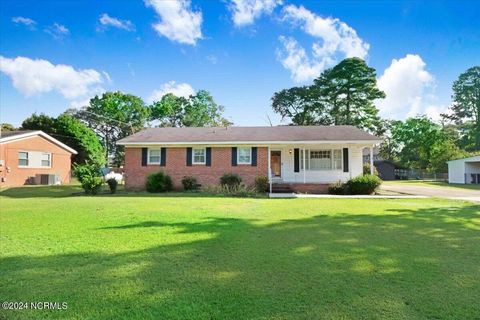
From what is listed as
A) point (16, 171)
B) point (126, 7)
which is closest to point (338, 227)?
point (126, 7)

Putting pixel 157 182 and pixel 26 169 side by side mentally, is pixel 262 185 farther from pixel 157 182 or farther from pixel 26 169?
pixel 26 169

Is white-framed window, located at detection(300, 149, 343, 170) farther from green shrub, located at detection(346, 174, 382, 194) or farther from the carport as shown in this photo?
the carport

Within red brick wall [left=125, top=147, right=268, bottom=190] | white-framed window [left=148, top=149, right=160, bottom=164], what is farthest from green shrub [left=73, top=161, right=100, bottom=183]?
white-framed window [left=148, top=149, right=160, bottom=164]

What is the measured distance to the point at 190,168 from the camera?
18688mm

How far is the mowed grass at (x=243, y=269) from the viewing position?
294cm

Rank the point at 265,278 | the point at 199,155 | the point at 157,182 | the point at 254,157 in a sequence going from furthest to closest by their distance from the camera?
the point at 199,155
the point at 254,157
the point at 157,182
the point at 265,278

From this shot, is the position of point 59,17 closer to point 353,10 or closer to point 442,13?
point 353,10

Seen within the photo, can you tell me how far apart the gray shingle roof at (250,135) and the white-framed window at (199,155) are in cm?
62

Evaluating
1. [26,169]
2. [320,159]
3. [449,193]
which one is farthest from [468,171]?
[26,169]

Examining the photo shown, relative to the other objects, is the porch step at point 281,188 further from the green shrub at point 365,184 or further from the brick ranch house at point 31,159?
the brick ranch house at point 31,159

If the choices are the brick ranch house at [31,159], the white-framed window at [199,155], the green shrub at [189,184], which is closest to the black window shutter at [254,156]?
the white-framed window at [199,155]

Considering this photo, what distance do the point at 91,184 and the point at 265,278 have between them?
50.8 ft

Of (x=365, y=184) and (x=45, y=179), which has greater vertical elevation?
(x=45, y=179)

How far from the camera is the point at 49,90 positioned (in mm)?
25250
